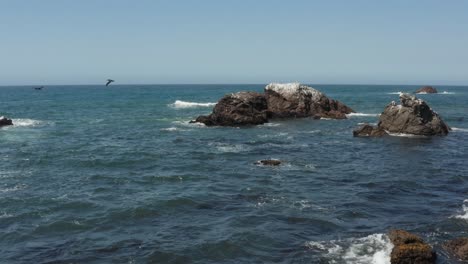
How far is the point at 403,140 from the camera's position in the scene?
45875mm

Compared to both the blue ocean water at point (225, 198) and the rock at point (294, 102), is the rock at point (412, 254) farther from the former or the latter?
the rock at point (294, 102)

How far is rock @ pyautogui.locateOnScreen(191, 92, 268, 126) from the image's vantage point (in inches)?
2302

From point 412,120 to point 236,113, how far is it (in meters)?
20.4

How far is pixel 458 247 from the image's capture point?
18.0m

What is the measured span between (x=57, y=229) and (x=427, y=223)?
1670 cm

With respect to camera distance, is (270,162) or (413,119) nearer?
(270,162)

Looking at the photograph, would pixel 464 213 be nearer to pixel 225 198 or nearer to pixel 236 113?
pixel 225 198

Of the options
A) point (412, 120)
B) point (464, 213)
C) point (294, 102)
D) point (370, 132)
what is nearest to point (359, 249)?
point (464, 213)

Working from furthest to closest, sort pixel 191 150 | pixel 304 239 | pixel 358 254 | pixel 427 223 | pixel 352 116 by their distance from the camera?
pixel 352 116
pixel 191 150
pixel 427 223
pixel 304 239
pixel 358 254

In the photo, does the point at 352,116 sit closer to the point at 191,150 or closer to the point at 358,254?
the point at 191,150

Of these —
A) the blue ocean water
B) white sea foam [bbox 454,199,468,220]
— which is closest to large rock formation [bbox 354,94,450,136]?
the blue ocean water

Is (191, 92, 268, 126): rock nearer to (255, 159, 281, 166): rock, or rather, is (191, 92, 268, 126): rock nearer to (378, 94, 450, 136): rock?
(378, 94, 450, 136): rock

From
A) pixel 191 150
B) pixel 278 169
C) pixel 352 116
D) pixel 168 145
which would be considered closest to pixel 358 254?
pixel 278 169

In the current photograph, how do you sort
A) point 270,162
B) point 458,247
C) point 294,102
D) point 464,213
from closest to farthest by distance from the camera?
point 458,247 → point 464,213 → point 270,162 → point 294,102
